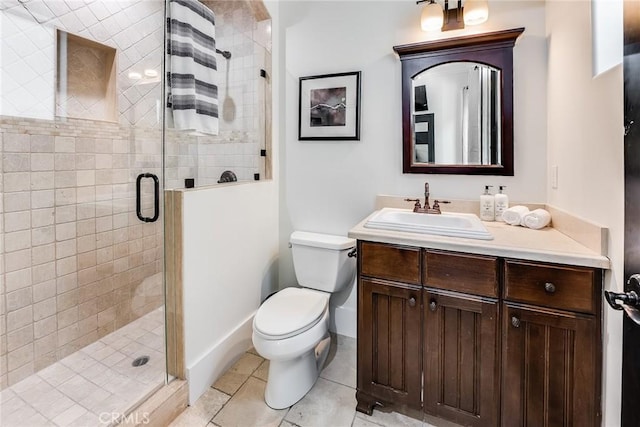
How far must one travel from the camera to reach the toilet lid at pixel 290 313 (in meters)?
1.53

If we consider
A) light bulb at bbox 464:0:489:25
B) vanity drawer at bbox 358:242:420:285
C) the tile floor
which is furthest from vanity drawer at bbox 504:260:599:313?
light bulb at bbox 464:0:489:25

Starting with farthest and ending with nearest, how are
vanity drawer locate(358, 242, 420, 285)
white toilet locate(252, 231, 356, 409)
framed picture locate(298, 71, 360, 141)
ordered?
framed picture locate(298, 71, 360, 141) → white toilet locate(252, 231, 356, 409) → vanity drawer locate(358, 242, 420, 285)

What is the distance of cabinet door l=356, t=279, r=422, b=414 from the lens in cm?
141

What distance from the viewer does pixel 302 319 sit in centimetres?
161

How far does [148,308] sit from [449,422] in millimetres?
1818

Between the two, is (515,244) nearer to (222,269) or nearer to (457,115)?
(457,115)

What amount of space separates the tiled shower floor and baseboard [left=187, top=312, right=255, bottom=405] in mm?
165

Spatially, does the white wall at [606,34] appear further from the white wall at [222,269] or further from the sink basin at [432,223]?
the white wall at [222,269]

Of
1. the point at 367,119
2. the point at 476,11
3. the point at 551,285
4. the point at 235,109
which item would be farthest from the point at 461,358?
the point at 235,109

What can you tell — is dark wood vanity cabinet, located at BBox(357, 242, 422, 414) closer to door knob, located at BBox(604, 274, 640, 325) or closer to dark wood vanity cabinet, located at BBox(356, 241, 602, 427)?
dark wood vanity cabinet, located at BBox(356, 241, 602, 427)

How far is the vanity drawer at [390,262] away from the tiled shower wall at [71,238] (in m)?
1.10

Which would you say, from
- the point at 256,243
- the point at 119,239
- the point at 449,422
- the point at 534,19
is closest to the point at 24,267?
the point at 119,239

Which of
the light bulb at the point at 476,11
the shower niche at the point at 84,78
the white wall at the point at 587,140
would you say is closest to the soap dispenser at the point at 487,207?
the white wall at the point at 587,140

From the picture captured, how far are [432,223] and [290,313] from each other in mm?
924
